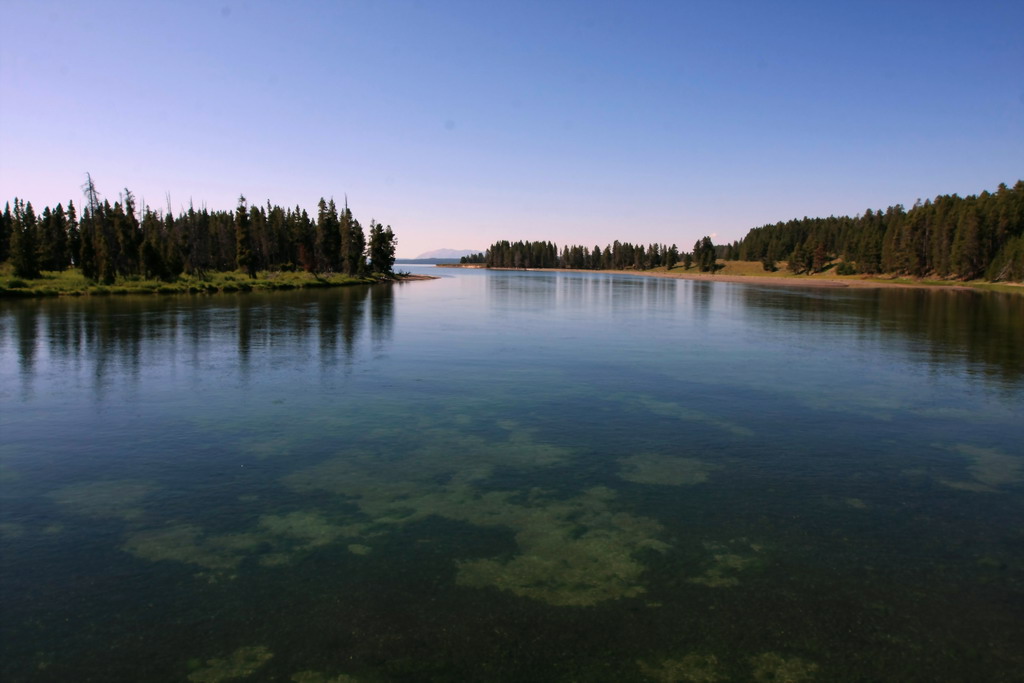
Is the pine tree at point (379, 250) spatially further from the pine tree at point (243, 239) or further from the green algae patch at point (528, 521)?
the green algae patch at point (528, 521)

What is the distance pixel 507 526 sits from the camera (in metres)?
12.1

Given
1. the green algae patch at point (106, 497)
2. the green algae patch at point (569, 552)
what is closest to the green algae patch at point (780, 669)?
the green algae patch at point (569, 552)

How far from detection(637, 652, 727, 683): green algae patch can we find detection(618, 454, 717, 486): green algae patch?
21.1 feet

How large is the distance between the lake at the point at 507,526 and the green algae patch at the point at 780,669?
0.12ft

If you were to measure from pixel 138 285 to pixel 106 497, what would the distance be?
263 feet

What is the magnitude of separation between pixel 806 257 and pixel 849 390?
604 feet

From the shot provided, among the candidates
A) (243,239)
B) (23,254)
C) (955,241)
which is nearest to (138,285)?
(23,254)

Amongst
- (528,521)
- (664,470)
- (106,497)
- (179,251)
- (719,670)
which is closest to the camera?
(719,670)

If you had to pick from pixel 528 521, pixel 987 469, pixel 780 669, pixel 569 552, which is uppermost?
pixel 987 469

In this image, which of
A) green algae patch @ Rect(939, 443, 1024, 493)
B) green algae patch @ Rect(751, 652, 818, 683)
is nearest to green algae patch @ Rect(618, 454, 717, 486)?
green algae patch @ Rect(939, 443, 1024, 493)

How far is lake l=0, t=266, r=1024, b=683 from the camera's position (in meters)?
8.27

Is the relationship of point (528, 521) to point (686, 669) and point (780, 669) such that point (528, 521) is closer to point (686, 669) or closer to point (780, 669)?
point (686, 669)

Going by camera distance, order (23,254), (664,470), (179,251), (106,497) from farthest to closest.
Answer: (179,251), (23,254), (664,470), (106,497)

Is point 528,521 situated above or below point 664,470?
below
